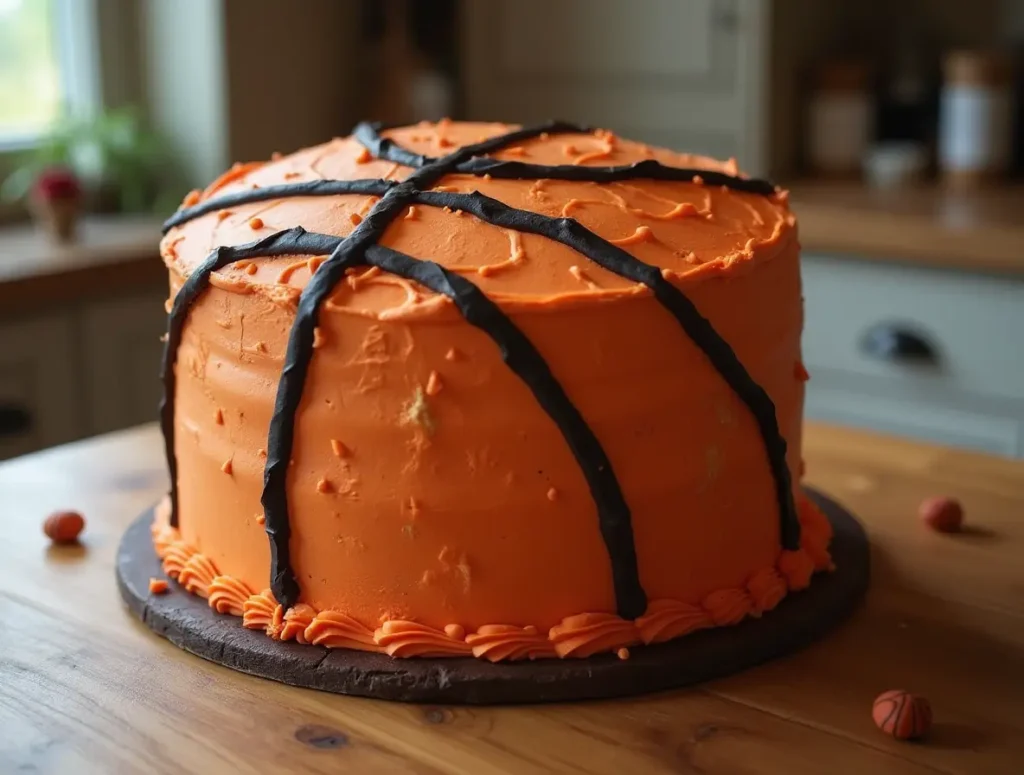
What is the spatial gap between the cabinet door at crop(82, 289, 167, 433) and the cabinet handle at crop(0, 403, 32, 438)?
13cm

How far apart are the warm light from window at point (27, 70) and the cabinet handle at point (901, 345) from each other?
5.77 ft

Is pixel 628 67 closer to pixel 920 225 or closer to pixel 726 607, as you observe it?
pixel 920 225

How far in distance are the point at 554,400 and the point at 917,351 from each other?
1488mm

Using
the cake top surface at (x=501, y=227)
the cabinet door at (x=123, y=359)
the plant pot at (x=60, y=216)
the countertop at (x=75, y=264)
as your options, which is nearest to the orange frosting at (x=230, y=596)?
the cake top surface at (x=501, y=227)

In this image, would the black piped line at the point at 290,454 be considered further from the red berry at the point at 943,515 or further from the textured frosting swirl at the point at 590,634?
the red berry at the point at 943,515

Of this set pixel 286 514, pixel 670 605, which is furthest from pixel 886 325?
pixel 286 514

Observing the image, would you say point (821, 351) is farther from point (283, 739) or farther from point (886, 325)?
point (283, 739)

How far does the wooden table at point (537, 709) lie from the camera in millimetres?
1047

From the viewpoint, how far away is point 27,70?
9.17 ft

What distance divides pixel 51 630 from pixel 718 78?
6.33ft

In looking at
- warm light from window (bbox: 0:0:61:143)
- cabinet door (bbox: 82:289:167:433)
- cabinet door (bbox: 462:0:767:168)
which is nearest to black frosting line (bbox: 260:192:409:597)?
cabinet door (bbox: 82:289:167:433)

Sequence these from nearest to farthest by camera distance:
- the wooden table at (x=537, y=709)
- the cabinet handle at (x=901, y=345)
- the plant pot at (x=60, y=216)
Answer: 1. the wooden table at (x=537, y=709)
2. the cabinet handle at (x=901, y=345)
3. the plant pot at (x=60, y=216)

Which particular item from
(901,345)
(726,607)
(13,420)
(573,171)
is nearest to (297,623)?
(726,607)

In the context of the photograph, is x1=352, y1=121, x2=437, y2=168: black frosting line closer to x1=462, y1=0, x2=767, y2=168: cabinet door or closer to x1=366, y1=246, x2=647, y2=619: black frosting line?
x1=366, y1=246, x2=647, y2=619: black frosting line
